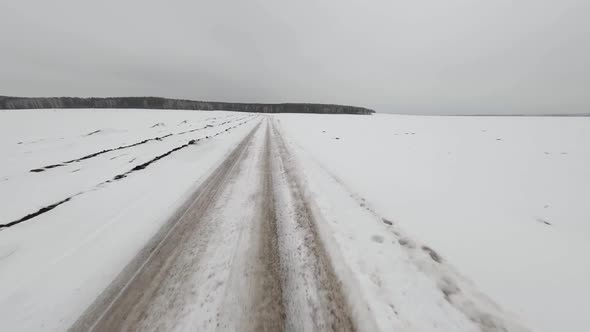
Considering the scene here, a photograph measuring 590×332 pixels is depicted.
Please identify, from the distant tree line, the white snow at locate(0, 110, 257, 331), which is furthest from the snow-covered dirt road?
the distant tree line

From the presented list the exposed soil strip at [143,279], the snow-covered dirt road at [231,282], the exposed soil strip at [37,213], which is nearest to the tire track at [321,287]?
the snow-covered dirt road at [231,282]

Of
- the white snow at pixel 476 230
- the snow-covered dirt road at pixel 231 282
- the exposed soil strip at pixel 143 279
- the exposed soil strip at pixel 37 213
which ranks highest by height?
the white snow at pixel 476 230

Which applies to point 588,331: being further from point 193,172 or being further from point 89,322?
point 193,172

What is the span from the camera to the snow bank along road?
1.80 meters

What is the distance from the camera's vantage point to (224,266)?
235cm

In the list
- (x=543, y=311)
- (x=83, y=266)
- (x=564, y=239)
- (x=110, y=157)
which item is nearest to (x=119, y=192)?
(x=83, y=266)

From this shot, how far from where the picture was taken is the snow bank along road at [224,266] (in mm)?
1797

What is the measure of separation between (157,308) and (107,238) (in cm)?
175

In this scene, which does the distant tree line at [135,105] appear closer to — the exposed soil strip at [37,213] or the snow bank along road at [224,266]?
the snow bank along road at [224,266]

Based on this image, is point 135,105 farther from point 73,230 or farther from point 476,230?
point 476,230

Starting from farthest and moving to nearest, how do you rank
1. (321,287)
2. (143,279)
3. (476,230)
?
(476,230) → (143,279) → (321,287)

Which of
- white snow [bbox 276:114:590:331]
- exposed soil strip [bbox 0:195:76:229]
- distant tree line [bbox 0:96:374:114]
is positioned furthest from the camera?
distant tree line [bbox 0:96:374:114]

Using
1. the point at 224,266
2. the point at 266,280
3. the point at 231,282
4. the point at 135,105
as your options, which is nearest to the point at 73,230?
the point at 224,266

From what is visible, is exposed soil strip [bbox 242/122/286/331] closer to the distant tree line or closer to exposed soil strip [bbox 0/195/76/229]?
exposed soil strip [bbox 0/195/76/229]
